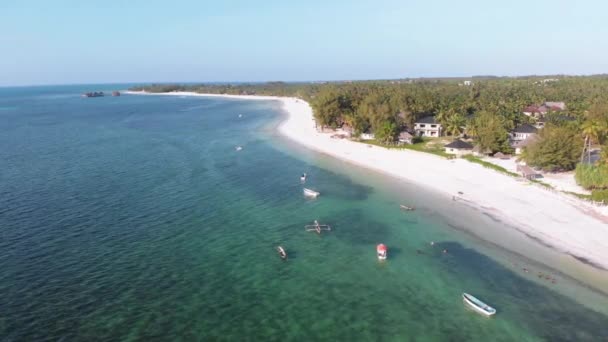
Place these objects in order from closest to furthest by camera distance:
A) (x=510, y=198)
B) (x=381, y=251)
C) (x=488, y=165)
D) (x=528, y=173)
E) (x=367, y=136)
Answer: (x=381, y=251) < (x=510, y=198) < (x=528, y=173) < (x=488, y=165) < (x=367, y=136)

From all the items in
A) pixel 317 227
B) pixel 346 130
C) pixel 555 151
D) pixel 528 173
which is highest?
pixel 555 151

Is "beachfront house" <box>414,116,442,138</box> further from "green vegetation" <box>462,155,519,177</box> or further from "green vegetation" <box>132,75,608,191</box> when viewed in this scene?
"green vegetation" <box>462,155,519,177</box>

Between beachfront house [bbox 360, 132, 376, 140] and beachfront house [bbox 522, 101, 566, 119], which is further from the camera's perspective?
beachfront house [bbox 522, 101, 566, 119]

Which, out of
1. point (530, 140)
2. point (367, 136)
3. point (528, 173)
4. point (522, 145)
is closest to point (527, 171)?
point (528, 173)

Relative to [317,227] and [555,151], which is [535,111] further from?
[317,227]

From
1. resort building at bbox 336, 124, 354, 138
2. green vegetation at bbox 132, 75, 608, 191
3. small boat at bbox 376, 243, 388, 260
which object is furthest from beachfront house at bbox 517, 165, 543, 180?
resort building at bbox 336, 124, 354, 138

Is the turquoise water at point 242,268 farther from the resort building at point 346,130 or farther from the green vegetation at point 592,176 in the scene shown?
the resort building at point 346,130
